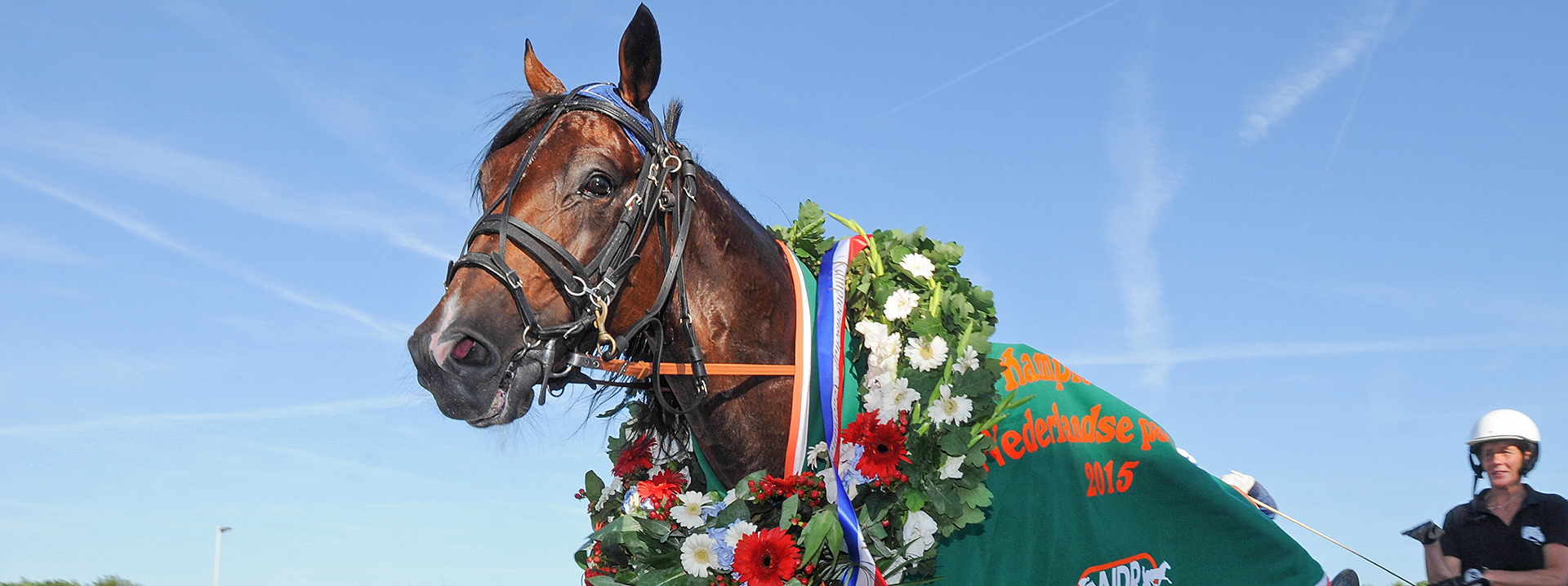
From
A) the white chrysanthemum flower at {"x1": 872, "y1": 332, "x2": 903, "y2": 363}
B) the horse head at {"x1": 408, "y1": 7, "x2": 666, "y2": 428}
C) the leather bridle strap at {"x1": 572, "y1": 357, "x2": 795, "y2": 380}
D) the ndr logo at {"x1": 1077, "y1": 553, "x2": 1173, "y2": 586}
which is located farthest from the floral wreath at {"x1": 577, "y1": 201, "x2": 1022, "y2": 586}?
the horse head at {"x1": 408, "y1": 7, "x2": 666, "y2": 428}

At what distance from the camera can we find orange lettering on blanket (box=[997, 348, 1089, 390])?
4.35m

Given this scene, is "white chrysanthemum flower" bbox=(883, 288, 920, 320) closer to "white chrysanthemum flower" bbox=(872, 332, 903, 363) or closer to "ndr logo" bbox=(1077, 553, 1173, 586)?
"white chrysanthemum flower" bbox=(872, 332, 903, 363)

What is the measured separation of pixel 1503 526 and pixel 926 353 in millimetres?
4338

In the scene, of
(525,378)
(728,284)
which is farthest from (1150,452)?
(525,378)

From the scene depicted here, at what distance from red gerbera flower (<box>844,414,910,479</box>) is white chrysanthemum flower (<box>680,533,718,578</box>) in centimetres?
58

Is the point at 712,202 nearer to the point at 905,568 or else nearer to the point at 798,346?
the point at 798,346

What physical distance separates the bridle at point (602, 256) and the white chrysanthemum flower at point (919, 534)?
33.8 inches

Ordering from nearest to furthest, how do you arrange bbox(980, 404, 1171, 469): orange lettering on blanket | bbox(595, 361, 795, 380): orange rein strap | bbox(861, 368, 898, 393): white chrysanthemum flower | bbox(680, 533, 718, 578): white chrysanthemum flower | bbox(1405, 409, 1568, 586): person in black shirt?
1. bbox(595, 361, 795, 380): orange rein strap
2. bbox(680, 533, 718, 578): white chrysanthemum flower
3. bbox(861, 368, 898, 393): white chrysanthemum flower
4. bbox(980, 404, 1171, 469): orange lettering on blanket
5. bbox(1405, 409, 1568, 586): person in black shirt

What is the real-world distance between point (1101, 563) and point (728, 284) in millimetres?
1842

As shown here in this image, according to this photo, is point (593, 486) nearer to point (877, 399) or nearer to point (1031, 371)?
point (877, 399)

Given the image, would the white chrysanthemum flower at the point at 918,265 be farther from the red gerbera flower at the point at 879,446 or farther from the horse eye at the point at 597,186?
the horse eye at the point at 597,186

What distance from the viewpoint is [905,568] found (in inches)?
146

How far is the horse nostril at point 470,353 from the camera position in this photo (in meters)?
3.17

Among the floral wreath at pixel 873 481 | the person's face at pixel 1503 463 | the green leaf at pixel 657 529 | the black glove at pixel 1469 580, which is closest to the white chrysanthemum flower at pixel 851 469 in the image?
the floral wreath at pixel 873 481
